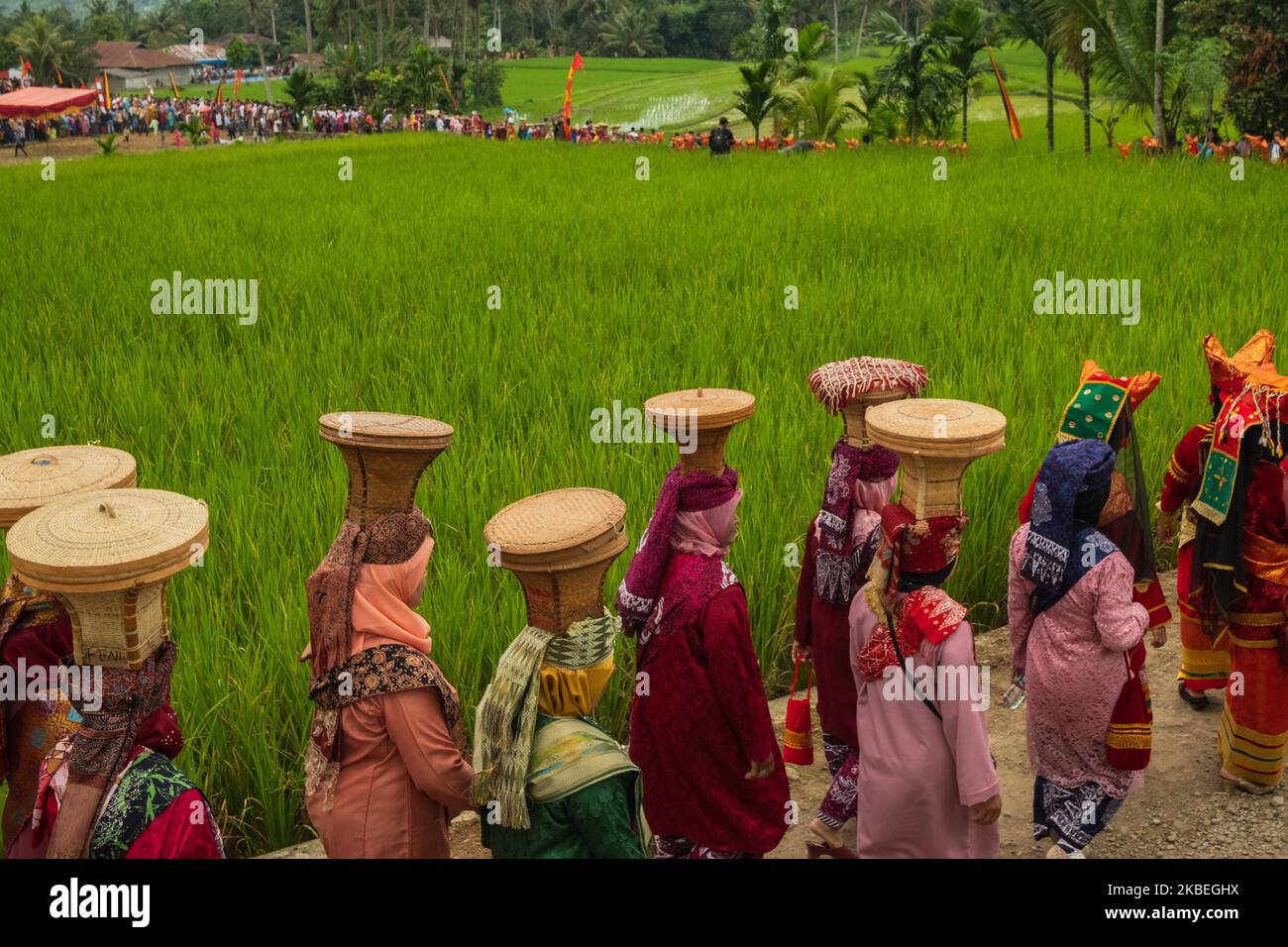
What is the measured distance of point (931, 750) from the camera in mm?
2305

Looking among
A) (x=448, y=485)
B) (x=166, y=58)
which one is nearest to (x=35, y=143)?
(x=448, y=485)

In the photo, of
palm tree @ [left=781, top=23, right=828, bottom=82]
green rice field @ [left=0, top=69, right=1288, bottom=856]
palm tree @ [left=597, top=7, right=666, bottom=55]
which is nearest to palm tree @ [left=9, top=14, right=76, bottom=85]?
palm tree @ [left=597, top=7, right=666, bottom=55]

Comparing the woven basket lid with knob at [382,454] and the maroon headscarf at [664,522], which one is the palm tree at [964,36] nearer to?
the maroon headscarf at [664,522]

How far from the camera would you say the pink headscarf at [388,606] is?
6.67 feet

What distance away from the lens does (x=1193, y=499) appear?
3191mm

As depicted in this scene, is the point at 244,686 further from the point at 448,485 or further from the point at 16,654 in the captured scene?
the point at 448,485

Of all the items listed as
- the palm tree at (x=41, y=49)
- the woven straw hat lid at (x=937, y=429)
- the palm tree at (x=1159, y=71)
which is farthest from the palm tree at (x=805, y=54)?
the palm tree at (x=41, y=49)

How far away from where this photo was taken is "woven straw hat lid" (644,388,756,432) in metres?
2.34

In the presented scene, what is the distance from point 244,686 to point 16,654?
3.50 ft

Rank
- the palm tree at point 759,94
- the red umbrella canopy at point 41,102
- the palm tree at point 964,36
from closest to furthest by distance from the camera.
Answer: the palm tree at point 964,36
the palm tree at point 759,94
the red umbrella canopy at point 41,102

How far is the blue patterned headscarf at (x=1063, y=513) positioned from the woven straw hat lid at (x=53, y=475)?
6.08 feet

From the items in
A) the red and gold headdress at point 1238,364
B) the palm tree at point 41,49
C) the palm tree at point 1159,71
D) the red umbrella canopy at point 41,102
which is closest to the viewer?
the red and gold headdress at point 1238,364

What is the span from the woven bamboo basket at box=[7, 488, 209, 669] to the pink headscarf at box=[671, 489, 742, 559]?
3.16 feet

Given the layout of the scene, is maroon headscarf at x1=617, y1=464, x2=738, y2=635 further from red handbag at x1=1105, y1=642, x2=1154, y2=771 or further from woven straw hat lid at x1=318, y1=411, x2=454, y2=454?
red handbag at x1=1105, y1=642, x2=1154, y2=771
